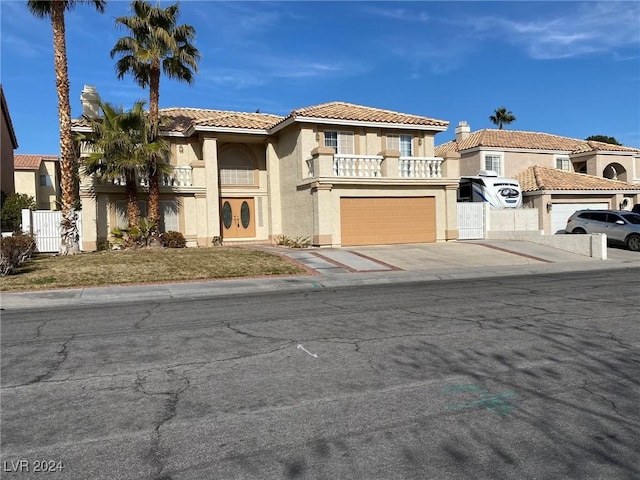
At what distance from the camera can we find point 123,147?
2108 cm

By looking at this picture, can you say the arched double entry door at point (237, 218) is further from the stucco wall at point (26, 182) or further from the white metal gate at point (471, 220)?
the stucco wall at point (26, 182)

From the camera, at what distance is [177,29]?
72.8ft

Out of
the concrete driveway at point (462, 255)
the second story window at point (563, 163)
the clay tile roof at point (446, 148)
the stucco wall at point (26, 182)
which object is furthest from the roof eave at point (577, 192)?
the stucco wall at point (26, 182)

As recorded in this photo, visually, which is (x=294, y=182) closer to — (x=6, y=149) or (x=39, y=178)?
(x=6, y=149)

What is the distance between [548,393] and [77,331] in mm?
7000

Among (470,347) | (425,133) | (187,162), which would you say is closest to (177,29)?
(187,162)

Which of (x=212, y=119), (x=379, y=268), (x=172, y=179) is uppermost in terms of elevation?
(x=212, y=119)

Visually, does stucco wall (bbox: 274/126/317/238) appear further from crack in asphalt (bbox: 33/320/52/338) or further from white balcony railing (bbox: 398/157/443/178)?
crack in asphalt (bbox: 33/320/52/338)

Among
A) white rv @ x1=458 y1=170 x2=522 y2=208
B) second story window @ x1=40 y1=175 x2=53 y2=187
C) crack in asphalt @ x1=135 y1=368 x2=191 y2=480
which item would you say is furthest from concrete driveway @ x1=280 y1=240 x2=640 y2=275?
second story window @ x1=40 y1=175 x2=53 y2=187

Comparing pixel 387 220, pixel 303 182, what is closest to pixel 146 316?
pixel 303 182

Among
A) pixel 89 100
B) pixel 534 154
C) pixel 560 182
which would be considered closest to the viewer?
pixel 89 100

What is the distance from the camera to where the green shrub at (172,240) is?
23.2m

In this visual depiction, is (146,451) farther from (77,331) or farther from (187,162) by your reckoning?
(187,162)

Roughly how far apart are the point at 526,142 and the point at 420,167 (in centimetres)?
1653
